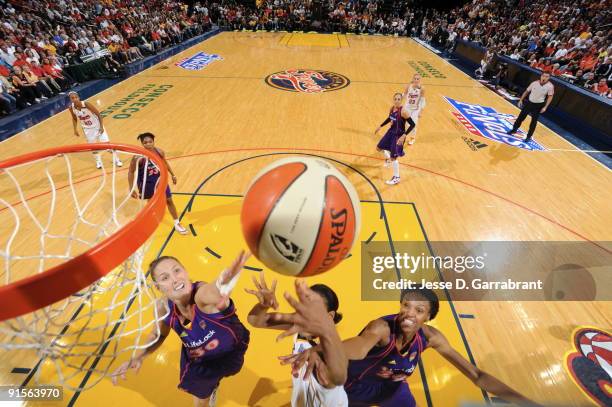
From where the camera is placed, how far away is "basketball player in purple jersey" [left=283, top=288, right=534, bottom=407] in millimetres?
2227

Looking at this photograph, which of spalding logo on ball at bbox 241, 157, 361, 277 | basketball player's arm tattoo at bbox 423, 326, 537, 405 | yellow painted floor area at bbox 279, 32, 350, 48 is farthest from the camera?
yellow painted floor area at bbox 279, 32, 350, 48

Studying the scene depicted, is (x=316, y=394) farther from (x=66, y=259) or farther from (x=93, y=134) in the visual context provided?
(x=93, y=134)

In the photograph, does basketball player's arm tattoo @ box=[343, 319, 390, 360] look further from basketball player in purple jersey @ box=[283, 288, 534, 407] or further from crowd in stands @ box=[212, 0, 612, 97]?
crowd in stands @ box=[212, 0, 612, 97]

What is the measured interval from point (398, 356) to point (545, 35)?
56.9ft

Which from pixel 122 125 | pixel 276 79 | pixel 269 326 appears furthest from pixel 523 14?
pixel 269 326

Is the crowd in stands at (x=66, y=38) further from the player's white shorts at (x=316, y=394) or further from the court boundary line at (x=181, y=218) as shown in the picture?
the player's white shorts at (x=316, y=394)

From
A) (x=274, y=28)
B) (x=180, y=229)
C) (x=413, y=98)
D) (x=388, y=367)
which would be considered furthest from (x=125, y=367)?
(x=274, y=28)

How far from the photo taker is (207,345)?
237 cm

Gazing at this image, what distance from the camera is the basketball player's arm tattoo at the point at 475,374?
220 centimetres

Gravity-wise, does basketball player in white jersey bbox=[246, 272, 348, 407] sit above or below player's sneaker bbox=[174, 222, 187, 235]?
above

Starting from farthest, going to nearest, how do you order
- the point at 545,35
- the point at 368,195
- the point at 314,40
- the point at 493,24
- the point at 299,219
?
the point at 314,40
the point at 493,24
the point at 545,35
the point at 368,195
the point at 299,219

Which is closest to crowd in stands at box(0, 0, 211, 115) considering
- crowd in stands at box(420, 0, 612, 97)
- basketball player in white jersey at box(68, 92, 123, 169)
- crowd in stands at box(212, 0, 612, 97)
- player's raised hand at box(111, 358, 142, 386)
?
basketball player in white jersey at box(68, 92, 123, 169)

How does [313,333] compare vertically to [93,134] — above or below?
above

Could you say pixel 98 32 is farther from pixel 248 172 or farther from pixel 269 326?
pixel 269 326
